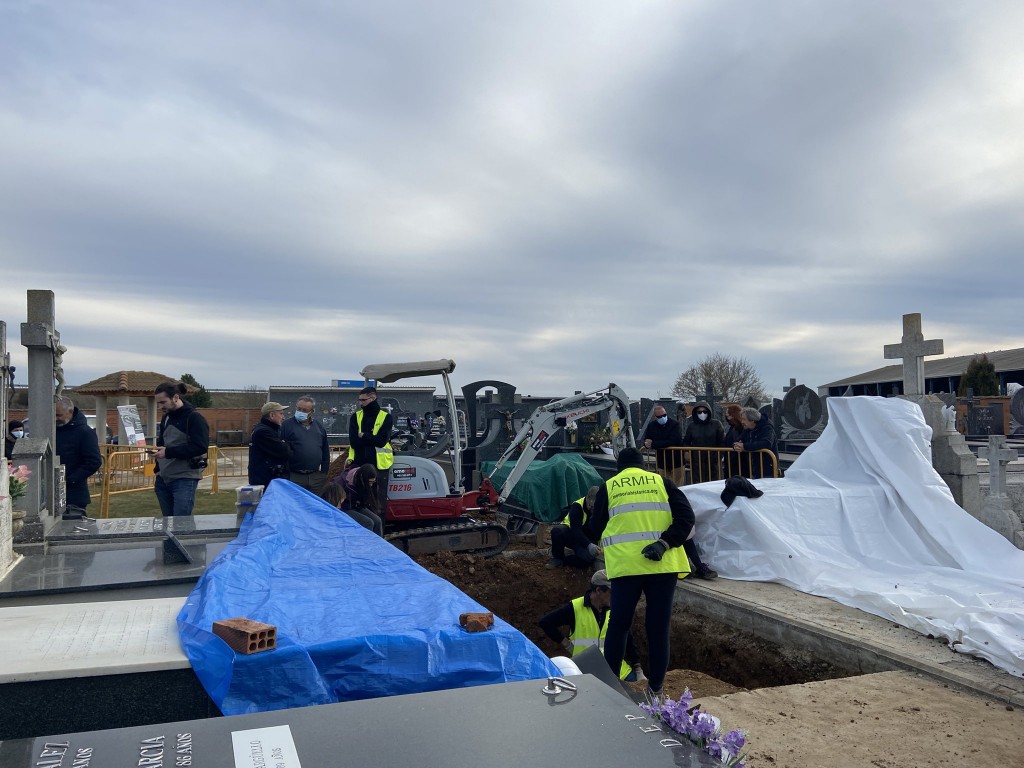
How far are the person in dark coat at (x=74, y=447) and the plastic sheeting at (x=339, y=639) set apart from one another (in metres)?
4.72

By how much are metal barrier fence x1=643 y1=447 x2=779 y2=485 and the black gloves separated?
15.4 feet

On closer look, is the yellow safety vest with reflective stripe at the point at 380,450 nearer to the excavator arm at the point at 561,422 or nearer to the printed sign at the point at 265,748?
the excavator arm at the point at 561,422

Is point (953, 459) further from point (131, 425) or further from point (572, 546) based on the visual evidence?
point (131, 425)

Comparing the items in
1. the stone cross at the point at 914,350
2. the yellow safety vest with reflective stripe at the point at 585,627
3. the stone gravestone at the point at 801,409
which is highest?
the stone cross at the point at 914,350

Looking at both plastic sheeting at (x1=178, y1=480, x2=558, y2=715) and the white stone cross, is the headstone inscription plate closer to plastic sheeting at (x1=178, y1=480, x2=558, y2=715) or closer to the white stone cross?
plastic sheeting at (x1=178, y1=480, x2=558, y2=715)

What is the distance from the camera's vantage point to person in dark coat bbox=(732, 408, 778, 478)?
9383 millimetres

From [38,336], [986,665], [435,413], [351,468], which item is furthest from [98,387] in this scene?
[986,665]

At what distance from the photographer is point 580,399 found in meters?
12.1

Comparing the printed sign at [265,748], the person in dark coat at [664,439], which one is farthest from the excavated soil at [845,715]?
the person in dark coat at [664,439]

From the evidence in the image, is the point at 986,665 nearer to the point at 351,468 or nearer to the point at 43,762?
the point at 43,762

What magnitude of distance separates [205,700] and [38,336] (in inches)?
173

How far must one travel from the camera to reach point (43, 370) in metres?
5.90

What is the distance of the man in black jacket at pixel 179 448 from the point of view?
650cm

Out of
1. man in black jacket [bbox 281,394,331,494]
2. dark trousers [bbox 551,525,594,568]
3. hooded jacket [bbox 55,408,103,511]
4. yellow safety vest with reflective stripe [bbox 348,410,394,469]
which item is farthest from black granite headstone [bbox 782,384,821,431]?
hooded jacket [bbox 55,408,103,511]
